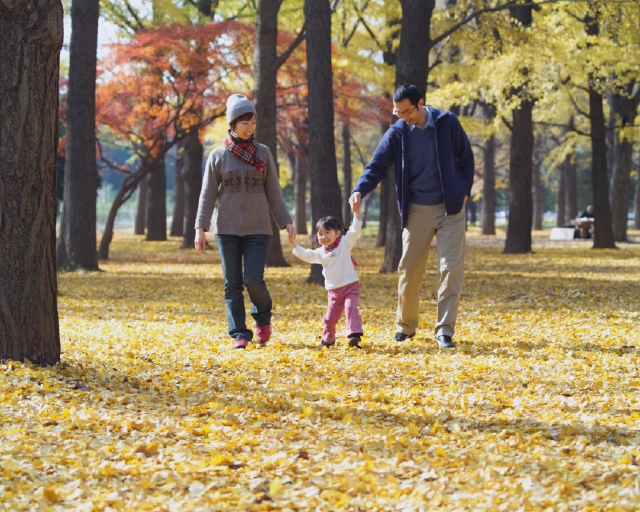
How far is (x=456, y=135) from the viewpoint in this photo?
6578 mm

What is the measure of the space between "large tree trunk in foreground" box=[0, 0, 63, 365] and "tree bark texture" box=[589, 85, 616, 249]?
59.0ft

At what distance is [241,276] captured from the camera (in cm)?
679

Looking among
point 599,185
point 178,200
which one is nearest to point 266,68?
point 599,185

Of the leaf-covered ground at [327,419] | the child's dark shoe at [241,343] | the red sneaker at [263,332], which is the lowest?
the leaf-covered ground at [327,419]

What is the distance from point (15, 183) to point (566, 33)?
16.5 meters

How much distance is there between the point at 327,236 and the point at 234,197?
77cm

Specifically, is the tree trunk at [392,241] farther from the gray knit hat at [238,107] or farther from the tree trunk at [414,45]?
the gray knit hat at [238,107]

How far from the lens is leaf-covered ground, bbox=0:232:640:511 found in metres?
3.33

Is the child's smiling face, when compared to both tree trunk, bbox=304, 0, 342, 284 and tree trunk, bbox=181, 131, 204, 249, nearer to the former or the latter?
tree trunk, bbox=304, 0, 342, 284

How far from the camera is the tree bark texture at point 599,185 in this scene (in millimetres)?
21453

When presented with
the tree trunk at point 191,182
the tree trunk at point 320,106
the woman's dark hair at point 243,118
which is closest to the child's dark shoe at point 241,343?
the woman's dark hair at point 243,118

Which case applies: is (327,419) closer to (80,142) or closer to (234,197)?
(234,197)

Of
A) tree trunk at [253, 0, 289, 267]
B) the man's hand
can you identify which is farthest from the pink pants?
tree trunk at [253, 0, 289, 267]

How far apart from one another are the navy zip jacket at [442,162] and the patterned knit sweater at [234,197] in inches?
30.0
